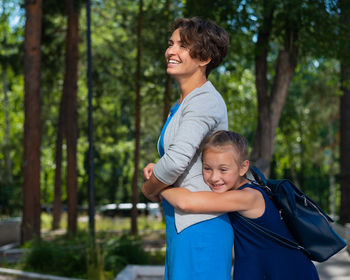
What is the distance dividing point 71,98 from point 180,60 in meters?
16.0

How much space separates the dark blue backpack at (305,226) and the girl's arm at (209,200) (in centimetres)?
21

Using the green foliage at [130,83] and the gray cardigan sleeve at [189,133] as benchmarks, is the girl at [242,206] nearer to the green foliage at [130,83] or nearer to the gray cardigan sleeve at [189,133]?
the gray cardigan sleeve at [189,133]

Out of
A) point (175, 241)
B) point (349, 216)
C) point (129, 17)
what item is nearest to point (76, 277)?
point (175, 241)

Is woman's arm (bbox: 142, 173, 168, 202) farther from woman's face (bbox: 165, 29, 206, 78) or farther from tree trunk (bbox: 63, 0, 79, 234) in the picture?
tree trunk (bbox: 63, 0, 79, 234)

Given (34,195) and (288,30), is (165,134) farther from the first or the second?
(34,195)

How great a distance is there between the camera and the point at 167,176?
7.22 ft

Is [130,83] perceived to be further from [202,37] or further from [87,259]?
[202,37]

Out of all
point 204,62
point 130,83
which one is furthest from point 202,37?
point 130,83

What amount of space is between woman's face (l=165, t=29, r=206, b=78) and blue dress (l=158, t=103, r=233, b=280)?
709mm

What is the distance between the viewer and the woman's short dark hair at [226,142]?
2.29 meters

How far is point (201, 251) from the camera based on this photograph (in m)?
2.22

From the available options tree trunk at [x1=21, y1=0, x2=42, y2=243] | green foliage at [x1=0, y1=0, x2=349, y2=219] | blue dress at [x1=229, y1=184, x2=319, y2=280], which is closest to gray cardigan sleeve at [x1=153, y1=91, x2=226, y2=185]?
blue dress at [x1=229, y1=184, x2=319, y2=280]

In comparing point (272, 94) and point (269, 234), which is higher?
point (272, 94)

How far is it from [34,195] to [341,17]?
9.58 m
